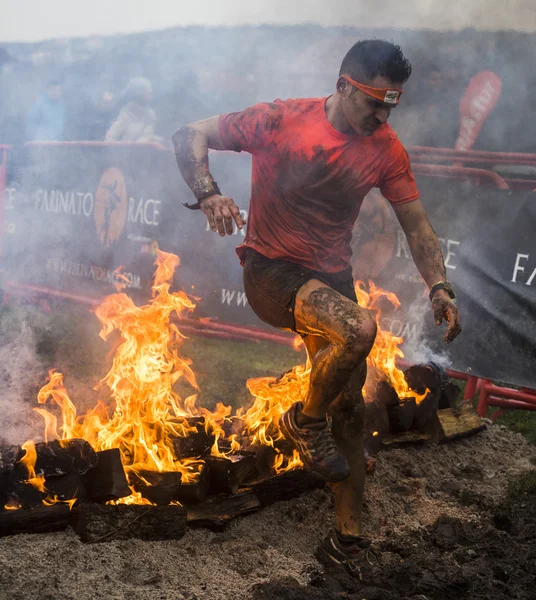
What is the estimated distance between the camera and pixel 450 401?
5723mm

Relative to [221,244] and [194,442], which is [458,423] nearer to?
[194,442]

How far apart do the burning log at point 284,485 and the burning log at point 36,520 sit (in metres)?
1.15

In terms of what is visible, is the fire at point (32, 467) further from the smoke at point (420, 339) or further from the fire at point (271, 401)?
the smoke at point (420, 339)

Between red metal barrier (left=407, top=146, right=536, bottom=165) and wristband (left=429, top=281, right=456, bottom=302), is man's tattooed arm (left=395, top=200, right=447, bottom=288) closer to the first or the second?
wristband (left=429, top=281, right=456, bottom=302)

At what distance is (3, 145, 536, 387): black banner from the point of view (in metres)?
6.07

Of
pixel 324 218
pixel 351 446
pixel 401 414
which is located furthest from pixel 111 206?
pixel 351 446

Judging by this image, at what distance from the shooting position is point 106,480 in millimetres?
3576

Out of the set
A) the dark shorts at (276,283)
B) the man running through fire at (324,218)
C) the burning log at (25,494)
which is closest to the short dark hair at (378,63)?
the man running through fire at (324,218)

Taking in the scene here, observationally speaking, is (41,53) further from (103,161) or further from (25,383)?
(25,383)

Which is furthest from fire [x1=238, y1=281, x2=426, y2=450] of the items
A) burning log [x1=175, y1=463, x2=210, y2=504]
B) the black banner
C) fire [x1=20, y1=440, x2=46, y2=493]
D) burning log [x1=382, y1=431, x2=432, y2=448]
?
fire [x1=20, y1=440, x2=46, y2=493]

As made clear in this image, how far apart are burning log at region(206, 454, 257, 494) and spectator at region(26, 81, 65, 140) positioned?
8265mm

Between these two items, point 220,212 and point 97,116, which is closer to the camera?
point 220,212

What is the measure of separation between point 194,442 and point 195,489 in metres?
0.32

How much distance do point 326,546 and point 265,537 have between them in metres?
0.37
